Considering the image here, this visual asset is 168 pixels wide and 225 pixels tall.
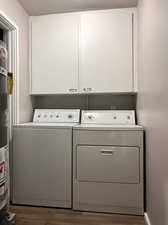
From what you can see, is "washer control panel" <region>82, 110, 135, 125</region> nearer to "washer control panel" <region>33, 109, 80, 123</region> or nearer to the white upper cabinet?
"washer control panel" <region>33, 109, 80, 123</region>

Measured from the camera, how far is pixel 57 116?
2.54 m

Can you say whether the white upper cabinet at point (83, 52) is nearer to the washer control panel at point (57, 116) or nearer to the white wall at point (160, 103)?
the washer control panel at point (57, 116)

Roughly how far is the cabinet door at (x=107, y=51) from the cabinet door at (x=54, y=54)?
128 millimetres

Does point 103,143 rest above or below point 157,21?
below

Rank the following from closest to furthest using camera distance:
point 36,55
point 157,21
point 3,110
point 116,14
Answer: point 157,21, point 3,110, point 116,14, point 36,55

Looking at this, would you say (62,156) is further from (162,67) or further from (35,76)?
(162,67)

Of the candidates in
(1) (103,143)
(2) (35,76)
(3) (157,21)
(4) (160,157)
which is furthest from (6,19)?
(4) (160,157)

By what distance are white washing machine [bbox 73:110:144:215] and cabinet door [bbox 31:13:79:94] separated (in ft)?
2.43

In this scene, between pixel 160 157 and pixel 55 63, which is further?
pixel 55 63

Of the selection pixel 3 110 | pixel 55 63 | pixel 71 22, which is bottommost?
pixel 3 110

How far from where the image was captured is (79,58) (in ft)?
7.71

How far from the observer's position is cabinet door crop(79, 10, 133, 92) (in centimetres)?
226

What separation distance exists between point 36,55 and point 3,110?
1.08 meters

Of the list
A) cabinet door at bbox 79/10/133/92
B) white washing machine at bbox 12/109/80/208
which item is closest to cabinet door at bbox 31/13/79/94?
cabinet door at bbox 79/10/133/92
